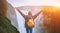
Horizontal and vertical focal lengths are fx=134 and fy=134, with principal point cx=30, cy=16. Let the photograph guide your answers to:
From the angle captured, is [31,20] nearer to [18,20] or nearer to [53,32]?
[18,20]

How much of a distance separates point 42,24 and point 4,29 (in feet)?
2.16

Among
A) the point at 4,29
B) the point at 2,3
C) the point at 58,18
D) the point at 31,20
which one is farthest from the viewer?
the point at 58,18

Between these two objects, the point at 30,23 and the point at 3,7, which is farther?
the point at 30,23

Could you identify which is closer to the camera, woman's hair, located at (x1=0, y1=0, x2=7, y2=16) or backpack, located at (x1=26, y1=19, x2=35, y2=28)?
woman's hair, located at (x1=0, y1=0, x2=7, y2=16)

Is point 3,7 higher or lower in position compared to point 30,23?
higher

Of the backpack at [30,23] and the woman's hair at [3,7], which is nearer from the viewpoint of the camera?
the woman's hair at [3,7]

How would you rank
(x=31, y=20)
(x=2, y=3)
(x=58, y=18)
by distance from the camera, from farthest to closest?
(x=58, y=18) < (x=31, y=20) < (x=2, y=3)

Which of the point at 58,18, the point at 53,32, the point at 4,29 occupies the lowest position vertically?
the point at 53,32

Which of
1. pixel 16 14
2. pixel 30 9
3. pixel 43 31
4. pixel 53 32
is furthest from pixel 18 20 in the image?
pixel 53 32

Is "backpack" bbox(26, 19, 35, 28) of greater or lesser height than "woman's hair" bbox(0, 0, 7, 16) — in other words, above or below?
below

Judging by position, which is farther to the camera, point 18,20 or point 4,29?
point 18,20

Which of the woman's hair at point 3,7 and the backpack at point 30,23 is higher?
the woman's hair at point 3,7

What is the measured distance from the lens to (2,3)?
123 cm

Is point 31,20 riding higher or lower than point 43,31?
higher
